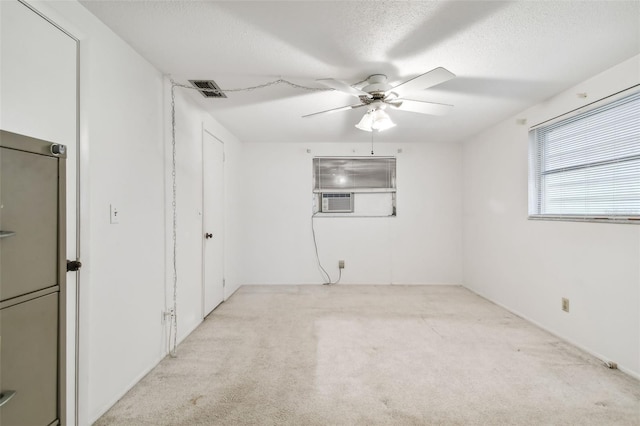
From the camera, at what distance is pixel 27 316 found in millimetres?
765

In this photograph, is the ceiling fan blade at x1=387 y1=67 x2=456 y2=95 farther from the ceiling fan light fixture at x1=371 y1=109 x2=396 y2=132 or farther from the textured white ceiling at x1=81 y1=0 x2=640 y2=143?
the ceiling fan light fixture at x1=371 y1=109 x2=396 y2=132

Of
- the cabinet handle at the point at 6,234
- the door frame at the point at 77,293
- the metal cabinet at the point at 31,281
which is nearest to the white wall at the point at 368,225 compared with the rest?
the door frame at the point at 77,293

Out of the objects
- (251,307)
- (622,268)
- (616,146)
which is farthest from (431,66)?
(251,307)

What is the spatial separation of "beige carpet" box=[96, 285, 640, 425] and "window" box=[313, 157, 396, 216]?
6.14ft

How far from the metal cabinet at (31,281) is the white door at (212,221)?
225 cm

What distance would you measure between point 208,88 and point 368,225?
3018 mm

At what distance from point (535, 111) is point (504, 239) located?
1.47 metres

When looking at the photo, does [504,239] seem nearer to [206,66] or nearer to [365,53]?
[365,53]

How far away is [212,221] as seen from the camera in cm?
333

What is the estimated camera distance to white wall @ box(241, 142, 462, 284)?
4.55 m

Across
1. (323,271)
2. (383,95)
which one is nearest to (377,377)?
(383,95)

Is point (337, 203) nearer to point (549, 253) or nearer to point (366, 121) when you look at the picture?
point (366, 121)

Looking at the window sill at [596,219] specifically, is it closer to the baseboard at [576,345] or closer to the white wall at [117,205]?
the baseboard at [576,345]

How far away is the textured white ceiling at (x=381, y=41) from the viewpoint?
1.52 meters
